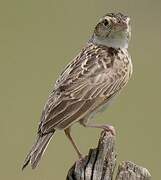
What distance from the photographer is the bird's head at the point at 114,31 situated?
378 inches

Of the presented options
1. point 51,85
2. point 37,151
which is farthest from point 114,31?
point 51,85

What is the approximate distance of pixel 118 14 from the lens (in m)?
9.70

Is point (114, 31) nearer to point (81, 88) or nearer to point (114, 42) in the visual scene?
point (114, 42)

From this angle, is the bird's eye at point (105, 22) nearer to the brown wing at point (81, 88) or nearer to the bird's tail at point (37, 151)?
the brown wing at point (81, 88)

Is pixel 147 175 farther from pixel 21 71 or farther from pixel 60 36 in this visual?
pixel 60 36

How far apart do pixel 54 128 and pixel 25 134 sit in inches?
332

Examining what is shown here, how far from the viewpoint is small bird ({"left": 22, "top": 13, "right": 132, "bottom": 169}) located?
840 centimetres

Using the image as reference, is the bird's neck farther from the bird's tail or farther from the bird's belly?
the bird's tail

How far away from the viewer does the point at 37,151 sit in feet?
26.7

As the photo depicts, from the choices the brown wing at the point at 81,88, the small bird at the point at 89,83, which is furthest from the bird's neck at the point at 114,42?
the brown wing at the point at 81,88

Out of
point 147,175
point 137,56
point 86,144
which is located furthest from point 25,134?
point 147,175

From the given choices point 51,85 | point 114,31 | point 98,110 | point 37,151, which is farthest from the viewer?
point 51,85

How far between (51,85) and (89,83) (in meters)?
9.14

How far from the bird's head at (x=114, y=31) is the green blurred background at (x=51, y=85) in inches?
209
